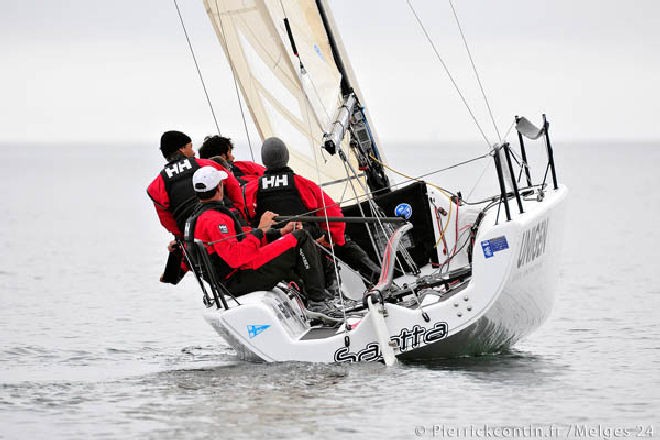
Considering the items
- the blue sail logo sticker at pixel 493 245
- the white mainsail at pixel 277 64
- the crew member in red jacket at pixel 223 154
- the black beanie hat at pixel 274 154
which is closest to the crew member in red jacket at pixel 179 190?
the black beanie hat at pixel 274 154

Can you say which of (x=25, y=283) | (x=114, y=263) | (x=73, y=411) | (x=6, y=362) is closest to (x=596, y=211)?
(x=114, y=263)

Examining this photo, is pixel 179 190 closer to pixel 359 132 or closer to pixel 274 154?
pixel 274 154

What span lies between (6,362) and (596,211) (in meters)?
23.6

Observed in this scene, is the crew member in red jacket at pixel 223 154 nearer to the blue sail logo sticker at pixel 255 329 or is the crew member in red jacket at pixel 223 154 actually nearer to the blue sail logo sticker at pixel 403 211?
the blue sail logo sticker at pixel 403 211

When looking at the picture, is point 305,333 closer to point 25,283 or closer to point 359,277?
point 359,277

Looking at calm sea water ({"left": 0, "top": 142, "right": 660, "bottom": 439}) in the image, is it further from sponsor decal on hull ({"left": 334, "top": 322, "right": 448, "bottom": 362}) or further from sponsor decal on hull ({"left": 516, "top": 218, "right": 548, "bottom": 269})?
sponsor decal on hull ({"left": 516, "top": 218, "right": 548, "bottom": 269})

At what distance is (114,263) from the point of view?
23000mm

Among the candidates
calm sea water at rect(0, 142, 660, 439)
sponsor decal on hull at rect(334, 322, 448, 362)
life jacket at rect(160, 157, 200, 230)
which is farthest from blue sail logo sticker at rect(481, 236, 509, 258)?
life jacket at rect(160, 157, 200, 230)

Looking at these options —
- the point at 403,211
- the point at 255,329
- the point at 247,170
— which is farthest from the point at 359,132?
the point at 255,329

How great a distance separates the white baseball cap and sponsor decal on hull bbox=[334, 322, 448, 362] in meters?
1.41

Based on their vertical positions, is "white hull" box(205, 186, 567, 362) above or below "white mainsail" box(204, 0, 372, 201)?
below

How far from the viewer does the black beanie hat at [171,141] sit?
37.2ft

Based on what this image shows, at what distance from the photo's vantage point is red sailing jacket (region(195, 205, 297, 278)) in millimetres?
10375

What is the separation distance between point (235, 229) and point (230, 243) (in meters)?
0.11
